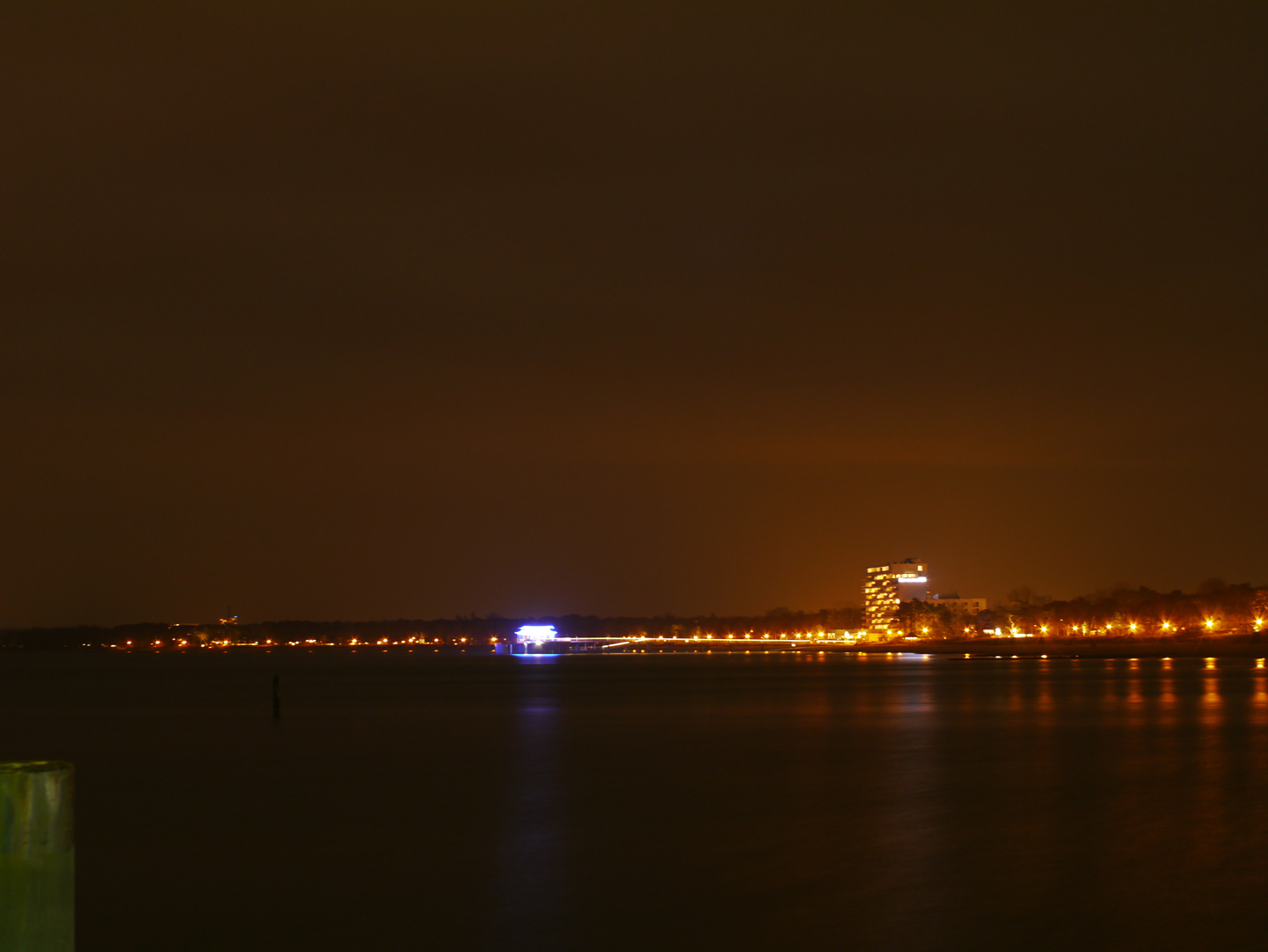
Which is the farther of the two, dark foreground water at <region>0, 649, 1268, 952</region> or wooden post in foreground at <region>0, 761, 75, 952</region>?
dark foreground water at <region>0, 649, 1268, 952</region>

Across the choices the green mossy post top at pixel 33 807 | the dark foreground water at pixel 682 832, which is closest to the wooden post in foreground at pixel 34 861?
the green mossy post top at pixel 33 807

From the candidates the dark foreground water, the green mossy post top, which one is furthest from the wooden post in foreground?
the dark foreground water

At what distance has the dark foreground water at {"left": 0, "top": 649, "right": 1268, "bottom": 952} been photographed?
13.1 metres

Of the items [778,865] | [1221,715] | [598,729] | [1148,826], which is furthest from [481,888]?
[1221,715]

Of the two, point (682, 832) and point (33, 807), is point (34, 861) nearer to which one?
point (33, 807)

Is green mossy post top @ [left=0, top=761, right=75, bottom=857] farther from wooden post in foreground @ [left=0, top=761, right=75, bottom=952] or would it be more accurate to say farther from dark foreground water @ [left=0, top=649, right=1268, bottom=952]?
dark foreground water @ [left=0, top=649, right=1268, bottom=952]

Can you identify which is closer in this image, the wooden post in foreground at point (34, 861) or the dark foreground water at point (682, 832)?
the wooden post in foreground at point (34, 861)

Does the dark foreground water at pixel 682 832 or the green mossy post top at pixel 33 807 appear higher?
the green mossy post top at pixel 33 807

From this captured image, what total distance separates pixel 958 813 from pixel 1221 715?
87.1ft

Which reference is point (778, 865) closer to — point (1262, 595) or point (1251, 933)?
point (1251, 933)

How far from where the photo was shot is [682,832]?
63.9 feet

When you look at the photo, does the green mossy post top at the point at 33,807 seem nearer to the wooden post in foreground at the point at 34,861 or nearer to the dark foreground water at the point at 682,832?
the wooden post in foreground at the point at 34,861

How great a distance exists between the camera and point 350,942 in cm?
1256

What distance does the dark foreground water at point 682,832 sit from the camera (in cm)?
1310
